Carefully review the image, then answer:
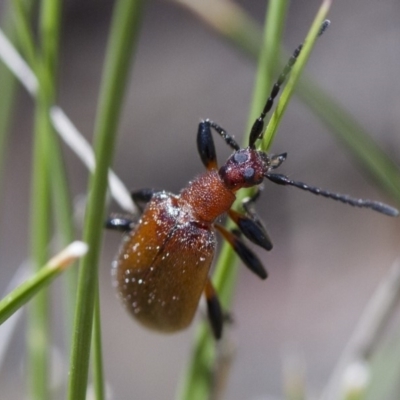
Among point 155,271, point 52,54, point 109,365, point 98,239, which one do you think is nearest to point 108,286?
point 109,365

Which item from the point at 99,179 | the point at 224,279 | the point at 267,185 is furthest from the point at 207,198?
the point at 267,185

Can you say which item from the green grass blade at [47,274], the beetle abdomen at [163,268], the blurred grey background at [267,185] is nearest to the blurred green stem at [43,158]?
the beetle abdomen at [163,268]

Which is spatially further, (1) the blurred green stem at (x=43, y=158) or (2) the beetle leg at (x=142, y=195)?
(2) the beetle leg at (x=142, y=195)

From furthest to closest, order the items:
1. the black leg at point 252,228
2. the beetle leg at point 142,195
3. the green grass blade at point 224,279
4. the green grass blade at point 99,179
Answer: the beetle leg at point 142,195, the black leg at point 252,228, the green grass blade at point 224,279, the green grass blade at point 99,179

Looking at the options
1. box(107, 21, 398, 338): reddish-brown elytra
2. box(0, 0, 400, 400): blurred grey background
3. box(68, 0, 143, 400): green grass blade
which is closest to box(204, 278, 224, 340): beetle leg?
box(107, 21, 398, 338): reddish-brown elytra

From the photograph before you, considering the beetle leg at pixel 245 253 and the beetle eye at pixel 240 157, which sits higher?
the beetle eye at pixel 240 157

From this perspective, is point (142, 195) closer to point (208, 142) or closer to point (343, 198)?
point (208, 142)

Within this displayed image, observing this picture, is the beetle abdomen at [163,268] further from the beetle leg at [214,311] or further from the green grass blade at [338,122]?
the green grass blade at [338,122]
